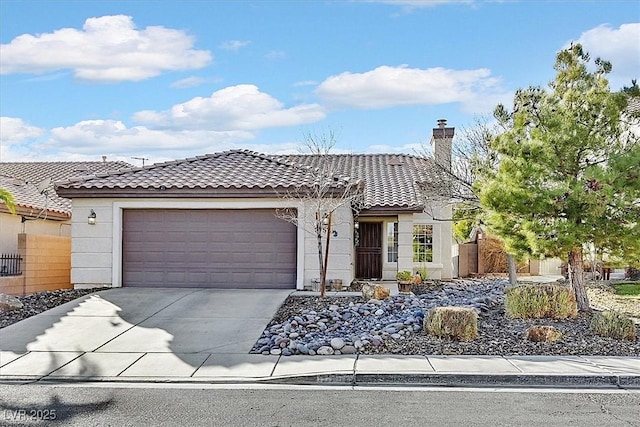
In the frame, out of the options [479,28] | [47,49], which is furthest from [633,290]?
[47,49]

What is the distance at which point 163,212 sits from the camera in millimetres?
16266

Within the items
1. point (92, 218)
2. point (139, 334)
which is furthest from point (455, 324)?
point (92, 218)

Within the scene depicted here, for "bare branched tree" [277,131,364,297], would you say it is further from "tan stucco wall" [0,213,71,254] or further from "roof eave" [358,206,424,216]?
"tan stucco wall" [0,213,71,254]

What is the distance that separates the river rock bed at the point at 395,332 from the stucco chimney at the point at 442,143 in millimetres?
7521

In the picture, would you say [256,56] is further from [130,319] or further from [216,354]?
[216,354]

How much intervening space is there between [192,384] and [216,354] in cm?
151

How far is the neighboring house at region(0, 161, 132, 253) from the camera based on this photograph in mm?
18719

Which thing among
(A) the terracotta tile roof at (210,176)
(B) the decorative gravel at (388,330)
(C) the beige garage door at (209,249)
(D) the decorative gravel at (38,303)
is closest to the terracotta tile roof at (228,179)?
(A) the terracotta tile roof at (210,176)

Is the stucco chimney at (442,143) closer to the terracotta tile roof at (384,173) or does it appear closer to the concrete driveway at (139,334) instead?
the terracotta tile roof at (384,173)

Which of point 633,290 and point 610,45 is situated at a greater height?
point 610,45

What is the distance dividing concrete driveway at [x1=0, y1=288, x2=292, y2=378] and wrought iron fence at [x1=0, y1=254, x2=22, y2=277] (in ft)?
11.8

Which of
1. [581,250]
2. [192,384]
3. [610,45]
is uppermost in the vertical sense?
[610,45]

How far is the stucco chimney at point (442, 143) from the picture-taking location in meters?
20.6

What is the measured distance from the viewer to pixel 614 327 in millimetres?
10836
